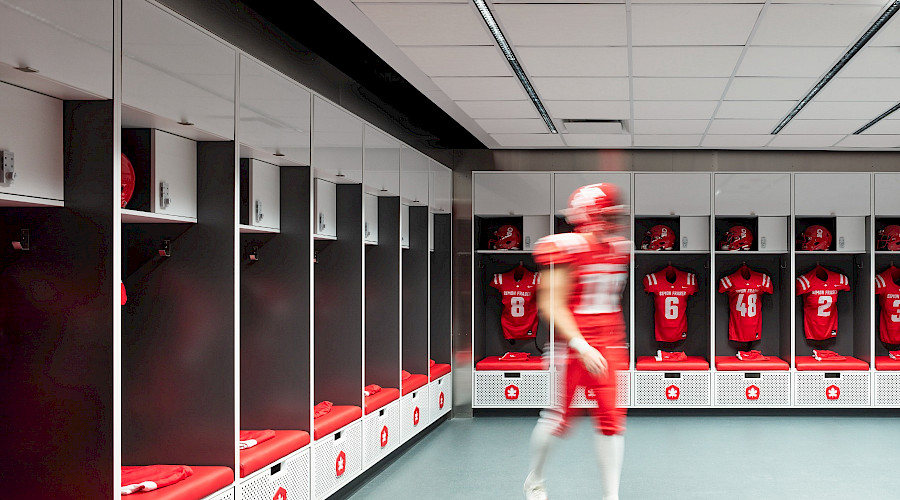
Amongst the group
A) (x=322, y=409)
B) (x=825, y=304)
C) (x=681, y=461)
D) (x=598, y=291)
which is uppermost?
(x=598, y=291)

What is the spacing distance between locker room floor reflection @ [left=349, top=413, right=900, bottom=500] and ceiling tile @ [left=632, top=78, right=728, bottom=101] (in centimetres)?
228

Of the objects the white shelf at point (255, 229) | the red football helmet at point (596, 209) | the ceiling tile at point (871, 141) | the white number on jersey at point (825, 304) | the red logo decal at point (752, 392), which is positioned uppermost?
the ceiling tile at point (871, 141)

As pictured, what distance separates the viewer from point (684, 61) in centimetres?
408

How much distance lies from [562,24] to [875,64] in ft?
5.85

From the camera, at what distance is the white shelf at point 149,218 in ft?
8.52

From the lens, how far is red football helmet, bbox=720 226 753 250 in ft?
24.0

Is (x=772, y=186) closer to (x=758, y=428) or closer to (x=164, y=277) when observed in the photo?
(x=758, y=428)

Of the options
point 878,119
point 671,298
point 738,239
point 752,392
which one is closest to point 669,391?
point 752,392

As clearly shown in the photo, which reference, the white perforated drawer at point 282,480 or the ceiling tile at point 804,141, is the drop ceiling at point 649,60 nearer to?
the ceiling tile at point 804,141

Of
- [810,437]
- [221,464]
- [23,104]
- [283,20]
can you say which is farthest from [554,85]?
[810,437]

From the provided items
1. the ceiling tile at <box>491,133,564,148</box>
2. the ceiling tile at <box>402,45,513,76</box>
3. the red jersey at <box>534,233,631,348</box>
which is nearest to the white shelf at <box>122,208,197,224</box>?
the red jersey at <box>534,233,631,348</box>

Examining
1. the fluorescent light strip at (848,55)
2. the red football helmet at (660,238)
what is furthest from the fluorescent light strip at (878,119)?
the red football helmet at (660,238)

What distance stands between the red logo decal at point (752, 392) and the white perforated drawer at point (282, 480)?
4639 millimetres

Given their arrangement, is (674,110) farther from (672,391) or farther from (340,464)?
(340,464)
